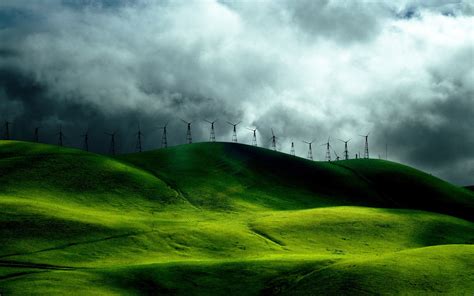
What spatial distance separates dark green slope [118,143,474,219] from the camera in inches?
3809

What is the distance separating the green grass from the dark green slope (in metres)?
0.34

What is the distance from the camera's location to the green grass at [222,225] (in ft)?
153

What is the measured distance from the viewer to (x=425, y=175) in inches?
4958

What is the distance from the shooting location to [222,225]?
71.5 metres

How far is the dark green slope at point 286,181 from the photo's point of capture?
3809 inches

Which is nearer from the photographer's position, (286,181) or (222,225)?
(222,225)

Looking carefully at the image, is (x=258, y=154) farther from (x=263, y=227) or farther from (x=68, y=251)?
(x=68, y=251)

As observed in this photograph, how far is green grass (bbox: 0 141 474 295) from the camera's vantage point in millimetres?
46781

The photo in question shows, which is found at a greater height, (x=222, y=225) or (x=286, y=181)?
(x=286, y=181)

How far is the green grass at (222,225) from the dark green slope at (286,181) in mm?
340

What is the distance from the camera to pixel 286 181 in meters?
108

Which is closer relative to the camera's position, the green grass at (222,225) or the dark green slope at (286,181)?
the green grass at (222,225)

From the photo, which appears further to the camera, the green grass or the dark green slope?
the dark green slope

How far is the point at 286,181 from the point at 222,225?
126 ft
